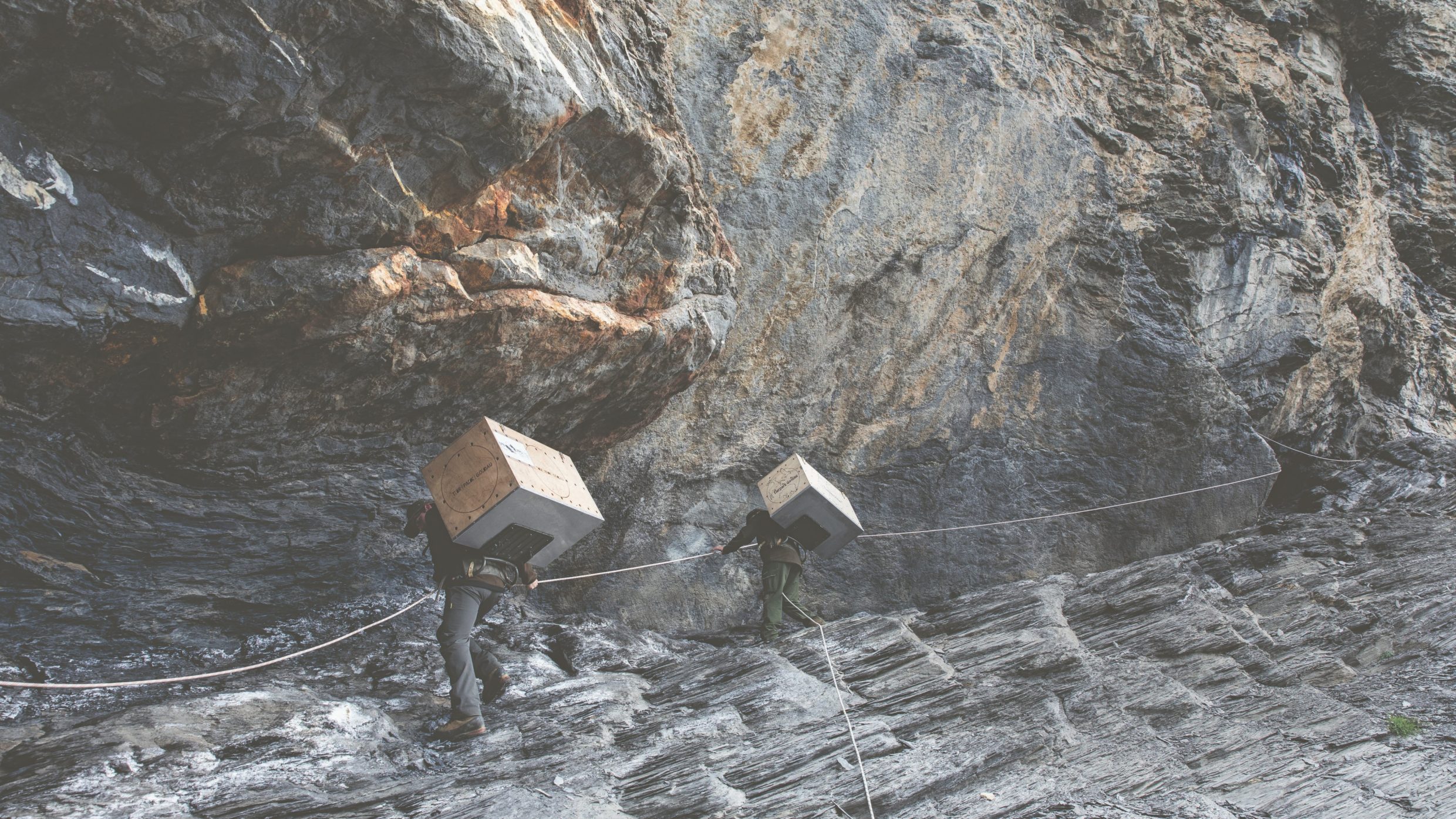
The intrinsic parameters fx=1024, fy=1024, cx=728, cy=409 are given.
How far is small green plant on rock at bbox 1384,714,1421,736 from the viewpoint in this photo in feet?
20.4

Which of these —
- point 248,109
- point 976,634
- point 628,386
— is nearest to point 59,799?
point 248,109

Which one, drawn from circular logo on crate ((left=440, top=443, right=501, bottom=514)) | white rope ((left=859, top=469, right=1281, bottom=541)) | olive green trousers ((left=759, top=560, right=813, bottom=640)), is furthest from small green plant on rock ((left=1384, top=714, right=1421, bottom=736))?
circular logo on crate ((left=440, top=443, right=501, bottom=514))

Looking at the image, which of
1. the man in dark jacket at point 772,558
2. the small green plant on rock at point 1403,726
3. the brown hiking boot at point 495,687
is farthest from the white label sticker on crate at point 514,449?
the small green plant on rock at point 1403,726

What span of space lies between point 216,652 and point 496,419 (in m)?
2.32

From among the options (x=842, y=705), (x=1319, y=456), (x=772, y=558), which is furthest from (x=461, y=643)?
(x=1319, y=456)

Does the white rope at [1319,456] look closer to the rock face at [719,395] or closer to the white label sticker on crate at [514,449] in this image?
the rock face at [719,395]

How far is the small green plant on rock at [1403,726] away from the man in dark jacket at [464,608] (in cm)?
536

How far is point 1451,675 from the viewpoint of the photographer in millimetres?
6914

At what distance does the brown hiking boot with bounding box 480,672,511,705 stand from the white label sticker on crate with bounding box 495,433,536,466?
4.32 ft

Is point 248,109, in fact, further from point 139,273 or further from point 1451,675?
point 1451,675

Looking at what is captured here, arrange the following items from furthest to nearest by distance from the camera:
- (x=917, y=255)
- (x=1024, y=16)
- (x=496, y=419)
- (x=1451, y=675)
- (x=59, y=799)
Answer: (x=1024, y=16) < (x=917, y=255) < (x=496, y=419) < (x=1451, y=675) < (x=59, y=799)

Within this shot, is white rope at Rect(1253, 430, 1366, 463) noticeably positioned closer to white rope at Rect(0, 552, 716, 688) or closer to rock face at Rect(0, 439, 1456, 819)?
rock face at Rect(0, 439, 1456, 819)

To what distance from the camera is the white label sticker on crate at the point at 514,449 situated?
5730 millimetres

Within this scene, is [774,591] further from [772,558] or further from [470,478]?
[470,478]
